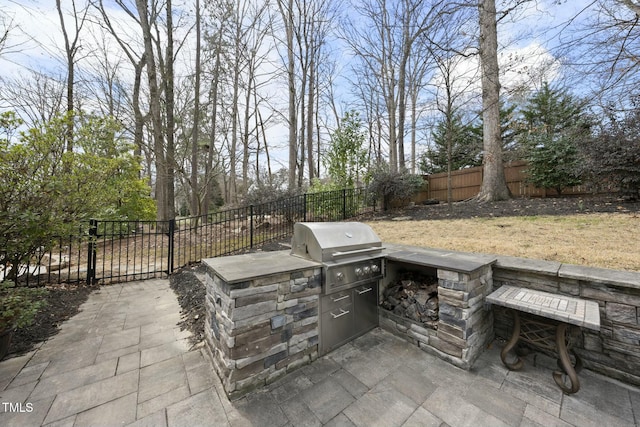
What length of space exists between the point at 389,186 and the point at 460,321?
634 centimetres

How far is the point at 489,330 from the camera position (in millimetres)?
2359

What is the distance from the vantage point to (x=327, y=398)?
1.72m

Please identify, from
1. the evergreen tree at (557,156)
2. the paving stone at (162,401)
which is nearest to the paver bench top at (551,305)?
the paving stone at (162,401)

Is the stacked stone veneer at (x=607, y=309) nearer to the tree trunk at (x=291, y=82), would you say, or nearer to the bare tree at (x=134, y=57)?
the tree trunk at (x=291, y=82)

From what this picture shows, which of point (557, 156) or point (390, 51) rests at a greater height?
point (390, 51)

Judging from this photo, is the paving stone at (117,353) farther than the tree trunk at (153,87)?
No

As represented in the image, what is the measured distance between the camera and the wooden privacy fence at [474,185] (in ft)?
25.8

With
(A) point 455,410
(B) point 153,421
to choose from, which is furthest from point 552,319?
(B) point 153,421

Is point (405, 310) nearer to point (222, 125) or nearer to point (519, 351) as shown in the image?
point (519, 351)

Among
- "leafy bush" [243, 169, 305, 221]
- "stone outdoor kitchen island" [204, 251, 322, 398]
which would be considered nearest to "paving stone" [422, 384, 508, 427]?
"stone outdoor kitchen island" [204, 251, 322, 398]

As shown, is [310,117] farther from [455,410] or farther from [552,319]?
[455,410]

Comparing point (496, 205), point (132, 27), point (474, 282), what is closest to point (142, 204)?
point (132, 27)

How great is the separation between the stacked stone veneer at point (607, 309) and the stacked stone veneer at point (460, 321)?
1.60ft

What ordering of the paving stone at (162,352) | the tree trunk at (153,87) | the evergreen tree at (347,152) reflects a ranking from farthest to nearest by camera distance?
the evergreen tree at (347,152), the tree trunk at (153,87), the paving stone at (162,352)
